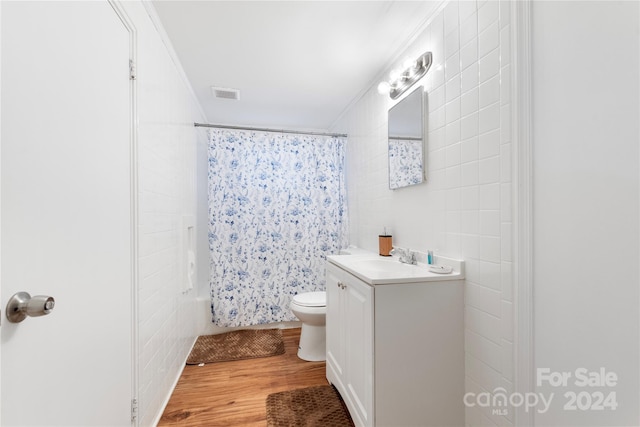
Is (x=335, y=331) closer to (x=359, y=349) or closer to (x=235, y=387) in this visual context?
(x=359, y=349)

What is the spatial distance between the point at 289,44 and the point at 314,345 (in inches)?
86.7

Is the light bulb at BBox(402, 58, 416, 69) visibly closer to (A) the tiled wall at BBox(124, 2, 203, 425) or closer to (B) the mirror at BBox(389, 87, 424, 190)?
(B) the mirror at BBox(389, 87, 424, 190)

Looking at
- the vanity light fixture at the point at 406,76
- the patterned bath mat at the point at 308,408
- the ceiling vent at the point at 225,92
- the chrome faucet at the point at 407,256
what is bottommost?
the patterned bath mat at the point at 308,408

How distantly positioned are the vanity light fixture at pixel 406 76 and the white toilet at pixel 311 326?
5.31 ft

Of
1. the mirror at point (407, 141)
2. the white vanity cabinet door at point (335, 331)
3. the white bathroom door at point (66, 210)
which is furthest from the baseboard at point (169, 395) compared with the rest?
the mirror at point (407, 141)

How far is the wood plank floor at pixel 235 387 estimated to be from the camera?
1.62 m

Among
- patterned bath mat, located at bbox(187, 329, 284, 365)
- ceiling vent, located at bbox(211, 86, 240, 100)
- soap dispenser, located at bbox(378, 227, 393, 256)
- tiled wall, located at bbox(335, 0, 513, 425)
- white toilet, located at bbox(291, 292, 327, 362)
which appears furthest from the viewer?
ceiling vent, located at bbox(211, 86, 240, 100)

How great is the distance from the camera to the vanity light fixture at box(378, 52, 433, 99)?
5.32ft

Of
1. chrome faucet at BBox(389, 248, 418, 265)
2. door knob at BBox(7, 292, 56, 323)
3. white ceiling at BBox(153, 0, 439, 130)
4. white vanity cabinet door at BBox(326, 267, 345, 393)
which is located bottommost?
white vanity cabinet door at BBox(326, 267, 345, 393)

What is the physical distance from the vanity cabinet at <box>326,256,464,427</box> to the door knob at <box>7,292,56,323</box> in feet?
3.55

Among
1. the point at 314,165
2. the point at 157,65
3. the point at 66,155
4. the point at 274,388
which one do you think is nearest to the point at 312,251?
the point at 314,165

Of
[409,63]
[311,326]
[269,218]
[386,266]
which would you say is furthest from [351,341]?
[409,63]

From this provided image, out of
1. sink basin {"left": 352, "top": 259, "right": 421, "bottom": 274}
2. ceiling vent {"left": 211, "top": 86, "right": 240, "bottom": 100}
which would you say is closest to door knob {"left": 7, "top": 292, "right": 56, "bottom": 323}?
sink basin {"left": 352, "top": 259, "right": 421, "bottom": 274}

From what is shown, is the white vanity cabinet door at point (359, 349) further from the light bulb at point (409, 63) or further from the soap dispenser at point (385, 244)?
the light bulb at point (409, 63)
